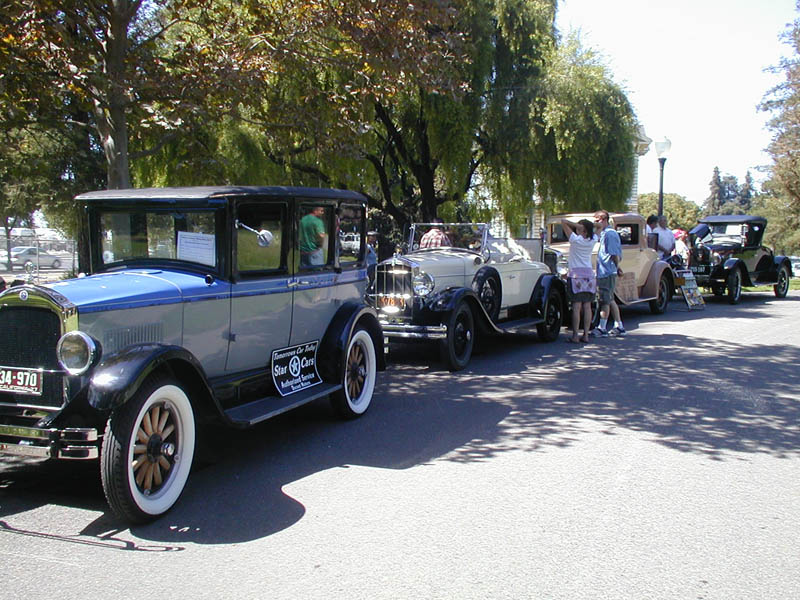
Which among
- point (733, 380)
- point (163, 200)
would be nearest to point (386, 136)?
point (733, 380)

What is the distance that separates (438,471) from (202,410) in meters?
1.81

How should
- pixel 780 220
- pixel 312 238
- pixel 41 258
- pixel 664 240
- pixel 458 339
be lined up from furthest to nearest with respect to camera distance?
1. pixel 780 220
2. pixel 41 258
3. pixel 664 240
4. pixel 458 339
5. pixel 312 238

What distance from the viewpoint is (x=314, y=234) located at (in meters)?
6.79

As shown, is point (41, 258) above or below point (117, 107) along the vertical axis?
below

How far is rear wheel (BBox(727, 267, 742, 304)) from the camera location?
1781 cm

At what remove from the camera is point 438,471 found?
551 cm

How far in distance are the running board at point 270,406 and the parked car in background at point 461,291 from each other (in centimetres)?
305

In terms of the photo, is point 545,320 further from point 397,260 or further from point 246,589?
point 246,589

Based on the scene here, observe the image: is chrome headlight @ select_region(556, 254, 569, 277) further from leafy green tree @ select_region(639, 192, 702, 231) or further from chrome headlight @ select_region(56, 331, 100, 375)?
leafy green tree @ select_region(639, 192, 702, 231)

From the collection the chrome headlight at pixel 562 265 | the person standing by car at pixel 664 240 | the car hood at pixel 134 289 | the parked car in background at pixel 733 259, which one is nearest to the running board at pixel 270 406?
the car hood at pixel 134 289

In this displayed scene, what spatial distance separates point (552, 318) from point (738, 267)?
8.39 meters

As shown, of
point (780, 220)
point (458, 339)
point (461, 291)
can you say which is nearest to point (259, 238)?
point (461, 291)

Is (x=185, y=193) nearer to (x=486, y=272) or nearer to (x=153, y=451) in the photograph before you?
(x=153, y=451)

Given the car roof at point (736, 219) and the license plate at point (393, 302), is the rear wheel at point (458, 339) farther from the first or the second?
the car roof at point (736, 219)
